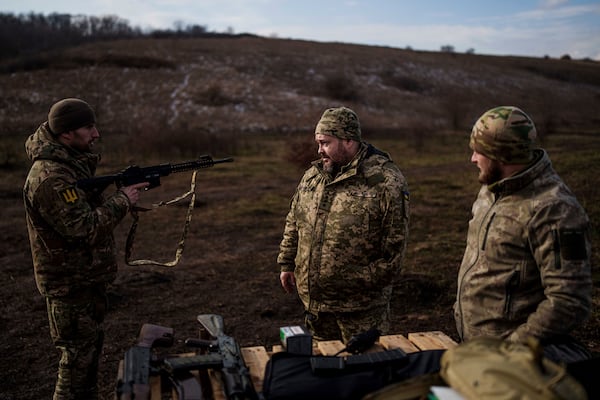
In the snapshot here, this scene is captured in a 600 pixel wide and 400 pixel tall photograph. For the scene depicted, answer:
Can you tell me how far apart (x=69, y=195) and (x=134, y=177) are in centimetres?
68

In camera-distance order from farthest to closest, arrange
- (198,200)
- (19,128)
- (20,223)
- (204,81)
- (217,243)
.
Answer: (204,81)
(19,128)
(198,200)
(20,223)
(217,243)

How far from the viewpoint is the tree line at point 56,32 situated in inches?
2114

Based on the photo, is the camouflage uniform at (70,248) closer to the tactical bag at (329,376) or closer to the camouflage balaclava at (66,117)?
the camouflage balaclava at (66,117)

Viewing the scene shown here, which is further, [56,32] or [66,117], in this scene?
[56,32]

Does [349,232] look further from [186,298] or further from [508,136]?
[186,298]

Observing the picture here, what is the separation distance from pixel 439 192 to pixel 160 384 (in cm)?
1113

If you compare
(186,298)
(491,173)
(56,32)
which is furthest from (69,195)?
(56,32)

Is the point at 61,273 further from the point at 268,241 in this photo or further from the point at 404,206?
the point at 268,241

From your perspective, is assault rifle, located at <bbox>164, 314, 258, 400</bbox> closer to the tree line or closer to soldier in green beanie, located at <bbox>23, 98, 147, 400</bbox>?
soldier in green beanie, located at <bbox>23, 98, 147, 400</bbox>

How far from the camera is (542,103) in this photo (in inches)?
1747

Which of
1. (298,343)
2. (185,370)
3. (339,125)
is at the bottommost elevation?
(185,370)

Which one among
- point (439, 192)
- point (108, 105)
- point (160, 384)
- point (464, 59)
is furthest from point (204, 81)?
point (160, 384)

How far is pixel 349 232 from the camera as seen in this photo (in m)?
3.31

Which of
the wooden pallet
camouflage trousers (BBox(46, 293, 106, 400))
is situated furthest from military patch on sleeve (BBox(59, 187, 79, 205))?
the wooden pallet
